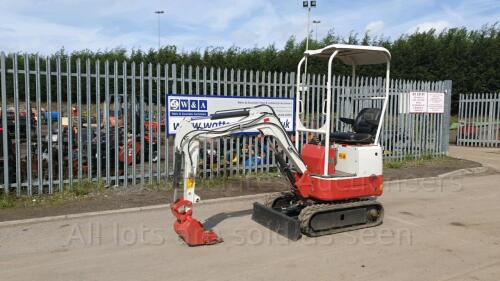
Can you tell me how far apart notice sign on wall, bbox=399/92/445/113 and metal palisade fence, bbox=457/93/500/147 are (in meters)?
5.63

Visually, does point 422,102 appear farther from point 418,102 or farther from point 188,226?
point 188,226

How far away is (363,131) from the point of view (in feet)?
22.2

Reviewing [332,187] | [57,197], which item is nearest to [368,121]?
[332,187]

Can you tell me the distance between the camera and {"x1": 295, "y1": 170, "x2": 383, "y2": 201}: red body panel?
6.04m

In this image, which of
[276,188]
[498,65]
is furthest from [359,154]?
[498,65]

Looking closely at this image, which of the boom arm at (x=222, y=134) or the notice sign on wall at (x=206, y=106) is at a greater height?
the notice sign on wall at (x=206, y=106)

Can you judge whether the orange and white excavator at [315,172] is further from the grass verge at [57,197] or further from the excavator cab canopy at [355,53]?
the grass verge at [57,197]

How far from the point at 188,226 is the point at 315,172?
1.94 meters

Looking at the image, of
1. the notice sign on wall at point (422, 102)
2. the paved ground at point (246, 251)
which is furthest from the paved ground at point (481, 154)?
the paved ground at point (246, 251)

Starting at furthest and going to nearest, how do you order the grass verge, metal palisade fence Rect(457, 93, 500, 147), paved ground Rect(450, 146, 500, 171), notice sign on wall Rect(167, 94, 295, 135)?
metal palisade fence Rect(457, 93, 500, 147)
paved ground Rect(450, 146, 500, 171)
notice sign on wall Rect(167, 94, 295, 135)
the grass verge

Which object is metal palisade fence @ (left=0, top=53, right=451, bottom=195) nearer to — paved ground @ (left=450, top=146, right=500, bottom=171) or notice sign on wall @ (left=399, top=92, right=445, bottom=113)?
notice sign on wall @ (left=399, top=92, right=445, bottom=113)

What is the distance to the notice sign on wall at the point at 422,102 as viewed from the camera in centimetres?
1300

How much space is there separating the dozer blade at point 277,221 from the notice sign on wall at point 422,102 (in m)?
7.89

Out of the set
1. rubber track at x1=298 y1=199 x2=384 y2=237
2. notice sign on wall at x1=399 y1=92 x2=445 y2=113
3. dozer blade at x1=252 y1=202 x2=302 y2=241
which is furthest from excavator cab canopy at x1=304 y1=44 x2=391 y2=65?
notice sign on wall at x1=399 y1=92 x2=445 y2=113
